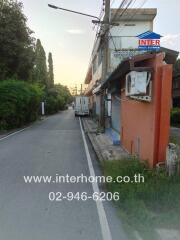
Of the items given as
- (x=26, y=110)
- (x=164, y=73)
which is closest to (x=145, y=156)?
(x=164, y=73)

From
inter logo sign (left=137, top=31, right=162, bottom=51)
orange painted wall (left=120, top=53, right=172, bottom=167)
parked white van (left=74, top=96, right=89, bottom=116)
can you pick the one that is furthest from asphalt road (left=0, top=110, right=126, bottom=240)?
parked white van (left=74, top=96, right=89, bottom=116)

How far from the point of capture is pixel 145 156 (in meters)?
9.35

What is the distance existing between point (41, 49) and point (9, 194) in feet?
199

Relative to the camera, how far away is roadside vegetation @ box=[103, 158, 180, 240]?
17.7 ft

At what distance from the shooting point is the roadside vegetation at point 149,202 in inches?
212

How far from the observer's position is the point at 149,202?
6.27 metres

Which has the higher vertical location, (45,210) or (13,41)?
(13,41)

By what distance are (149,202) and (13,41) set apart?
87.6 ft

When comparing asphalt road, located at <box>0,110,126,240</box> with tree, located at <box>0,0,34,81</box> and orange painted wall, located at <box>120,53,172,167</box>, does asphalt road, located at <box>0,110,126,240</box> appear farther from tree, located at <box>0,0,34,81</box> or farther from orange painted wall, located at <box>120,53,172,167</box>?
tree, located at <box>0,0,34,81</box>

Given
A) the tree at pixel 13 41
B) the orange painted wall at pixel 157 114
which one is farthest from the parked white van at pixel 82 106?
the orange painted wall at pixel 157 114

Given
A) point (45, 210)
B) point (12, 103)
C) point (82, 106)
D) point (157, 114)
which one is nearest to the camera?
point (45, 210)

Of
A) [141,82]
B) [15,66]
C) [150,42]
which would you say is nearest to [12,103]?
[15,66]

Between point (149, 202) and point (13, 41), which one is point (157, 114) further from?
point (13, 41)

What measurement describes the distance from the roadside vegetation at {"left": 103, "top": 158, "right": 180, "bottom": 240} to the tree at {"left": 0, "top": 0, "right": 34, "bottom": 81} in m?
24.6
